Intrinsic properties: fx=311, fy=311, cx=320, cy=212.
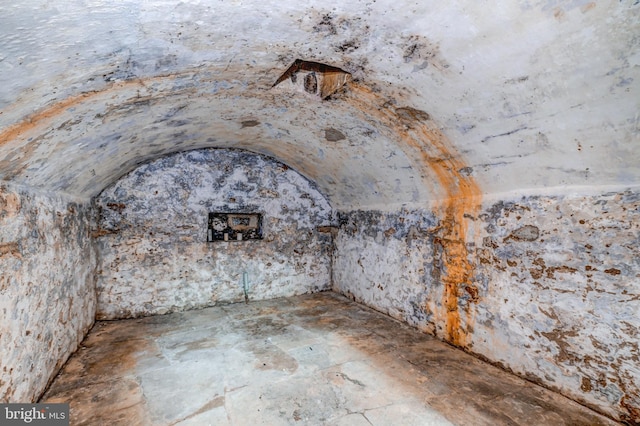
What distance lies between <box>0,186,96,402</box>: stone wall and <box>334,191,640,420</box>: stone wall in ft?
9.74

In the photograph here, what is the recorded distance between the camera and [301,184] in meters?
4.52

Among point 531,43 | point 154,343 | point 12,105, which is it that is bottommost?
point 154,343

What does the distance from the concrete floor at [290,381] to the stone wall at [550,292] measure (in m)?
0.18

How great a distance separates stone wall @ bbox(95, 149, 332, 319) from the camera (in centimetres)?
355

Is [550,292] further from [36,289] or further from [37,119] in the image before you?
[36,289]

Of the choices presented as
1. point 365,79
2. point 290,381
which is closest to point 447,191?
point 365,79

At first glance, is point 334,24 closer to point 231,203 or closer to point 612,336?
point 612,336

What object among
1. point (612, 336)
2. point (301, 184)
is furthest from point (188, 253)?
point (612, 336)

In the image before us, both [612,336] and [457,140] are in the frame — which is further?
[457,140]

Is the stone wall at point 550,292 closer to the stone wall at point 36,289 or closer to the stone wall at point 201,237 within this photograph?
the stone wall at point 201,237

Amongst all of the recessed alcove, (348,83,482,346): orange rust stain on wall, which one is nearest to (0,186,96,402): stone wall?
the recessed alcove

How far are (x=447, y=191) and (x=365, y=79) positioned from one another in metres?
1.33

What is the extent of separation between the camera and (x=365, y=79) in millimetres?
1882

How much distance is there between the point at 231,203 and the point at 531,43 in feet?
11.6
